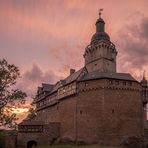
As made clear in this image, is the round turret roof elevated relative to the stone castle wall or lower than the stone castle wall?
elevated

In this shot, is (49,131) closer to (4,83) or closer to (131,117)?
(131,117)

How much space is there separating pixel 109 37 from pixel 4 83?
122 feet

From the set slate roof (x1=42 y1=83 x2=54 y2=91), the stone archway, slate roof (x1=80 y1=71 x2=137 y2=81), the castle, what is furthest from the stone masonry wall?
slate roof (x1=42 y1=83 x2=54 y2=91)

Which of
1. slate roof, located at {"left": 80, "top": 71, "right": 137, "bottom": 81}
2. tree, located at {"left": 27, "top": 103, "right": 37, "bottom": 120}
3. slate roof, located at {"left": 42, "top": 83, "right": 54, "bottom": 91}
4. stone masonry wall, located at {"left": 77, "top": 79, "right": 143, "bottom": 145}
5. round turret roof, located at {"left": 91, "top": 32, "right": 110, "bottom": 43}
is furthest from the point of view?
tree, located at {"left": 27, "top": 103, "right": 37, "bottom": 120}

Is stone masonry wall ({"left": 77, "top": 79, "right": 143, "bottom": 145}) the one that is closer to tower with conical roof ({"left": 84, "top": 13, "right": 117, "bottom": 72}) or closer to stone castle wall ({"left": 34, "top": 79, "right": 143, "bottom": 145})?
stone castle wall ({"left": 34, "top": 79, "right": 143, "bottom": 145})

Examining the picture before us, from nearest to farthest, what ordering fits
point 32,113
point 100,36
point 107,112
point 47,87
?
point 107,112, point 100,36, point 47,87, point 32,113

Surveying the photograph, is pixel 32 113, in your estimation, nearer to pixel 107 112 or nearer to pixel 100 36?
pixel 100 36

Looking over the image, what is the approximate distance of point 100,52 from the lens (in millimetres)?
57062

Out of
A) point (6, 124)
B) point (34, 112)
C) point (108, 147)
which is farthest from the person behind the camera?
point (34, 112)

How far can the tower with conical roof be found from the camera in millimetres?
56906

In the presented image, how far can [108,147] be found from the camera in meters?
41.8

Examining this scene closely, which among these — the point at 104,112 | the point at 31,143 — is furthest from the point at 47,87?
the point at 104,112

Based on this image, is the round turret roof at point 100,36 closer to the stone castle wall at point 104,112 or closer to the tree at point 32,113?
the stone castle wall at point 104,112

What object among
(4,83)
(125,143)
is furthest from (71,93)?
(4,83)
